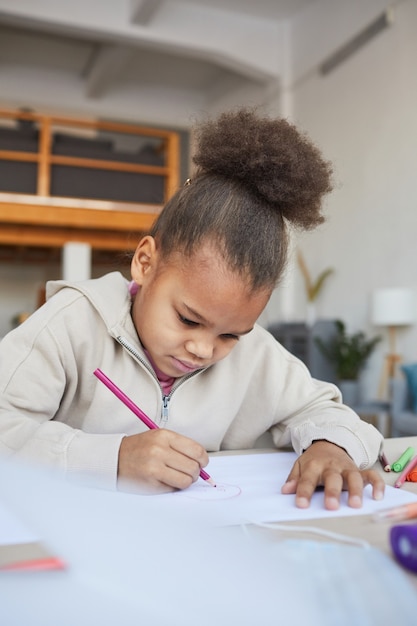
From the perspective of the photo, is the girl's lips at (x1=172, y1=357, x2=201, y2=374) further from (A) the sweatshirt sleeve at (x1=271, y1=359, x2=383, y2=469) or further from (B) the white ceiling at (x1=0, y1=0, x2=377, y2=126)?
(B) the white ceiling at (x1=0, y1=0, x2=377, y2=126)

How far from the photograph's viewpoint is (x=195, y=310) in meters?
0.66

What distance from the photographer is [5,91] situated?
21.4 feet

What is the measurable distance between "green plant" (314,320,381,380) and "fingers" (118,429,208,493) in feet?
12.0

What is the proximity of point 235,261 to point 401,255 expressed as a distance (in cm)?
349

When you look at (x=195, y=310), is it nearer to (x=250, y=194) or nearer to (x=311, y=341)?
(x=250, y=194)

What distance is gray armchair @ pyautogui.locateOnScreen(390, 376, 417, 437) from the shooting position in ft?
10.6

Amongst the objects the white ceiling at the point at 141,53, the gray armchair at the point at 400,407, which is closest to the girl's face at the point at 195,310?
the gray armchair at the point at 400,407

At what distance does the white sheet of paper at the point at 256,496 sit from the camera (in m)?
0.47

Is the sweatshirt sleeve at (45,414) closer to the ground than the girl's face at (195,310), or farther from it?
closer to the ground

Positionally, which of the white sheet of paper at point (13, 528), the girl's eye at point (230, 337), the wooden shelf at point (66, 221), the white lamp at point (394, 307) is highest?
the wooden shelf at point (66, 221)

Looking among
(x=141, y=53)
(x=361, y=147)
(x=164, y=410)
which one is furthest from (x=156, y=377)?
(x=141, y=53)

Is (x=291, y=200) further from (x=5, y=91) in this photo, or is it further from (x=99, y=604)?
(x=5, y=91)

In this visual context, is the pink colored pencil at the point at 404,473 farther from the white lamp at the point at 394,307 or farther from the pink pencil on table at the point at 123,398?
the white lamp at the point at 394,307

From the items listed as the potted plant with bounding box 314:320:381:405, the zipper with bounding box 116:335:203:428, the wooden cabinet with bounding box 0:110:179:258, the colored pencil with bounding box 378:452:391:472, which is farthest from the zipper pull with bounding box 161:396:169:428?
the potted plant with bounding box 314:320:381:405
